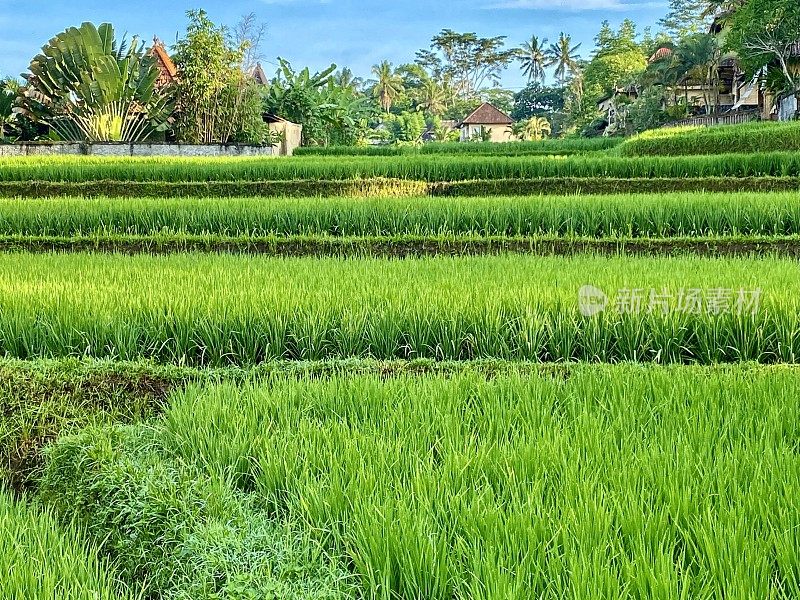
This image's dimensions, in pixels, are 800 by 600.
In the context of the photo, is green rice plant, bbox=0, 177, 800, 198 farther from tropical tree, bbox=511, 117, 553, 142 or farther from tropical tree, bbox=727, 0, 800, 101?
tropical tree, bbox=511, 117, 553, 142

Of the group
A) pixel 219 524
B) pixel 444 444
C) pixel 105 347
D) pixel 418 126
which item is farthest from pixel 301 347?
pixel 418 126

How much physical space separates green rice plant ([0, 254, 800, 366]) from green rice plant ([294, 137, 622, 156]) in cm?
1414

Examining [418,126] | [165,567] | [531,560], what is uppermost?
[418,126]

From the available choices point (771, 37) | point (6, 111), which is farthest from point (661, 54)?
point (6, 111)

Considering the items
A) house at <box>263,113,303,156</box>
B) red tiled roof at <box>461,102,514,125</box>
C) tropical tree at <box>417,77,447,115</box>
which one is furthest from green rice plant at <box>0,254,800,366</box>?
tropical tree at <box>417,77,447,115</box>

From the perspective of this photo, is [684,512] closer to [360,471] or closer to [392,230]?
[360,471]

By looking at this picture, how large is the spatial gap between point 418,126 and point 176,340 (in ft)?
88.0

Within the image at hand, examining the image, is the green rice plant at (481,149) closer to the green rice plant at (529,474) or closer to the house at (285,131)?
the house at (285,131)

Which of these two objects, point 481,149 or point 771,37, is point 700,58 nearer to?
point 771,37

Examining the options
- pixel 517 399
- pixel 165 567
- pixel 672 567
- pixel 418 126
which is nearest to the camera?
pixel 672 567

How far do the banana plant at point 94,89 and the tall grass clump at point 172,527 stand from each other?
1370 centimetres

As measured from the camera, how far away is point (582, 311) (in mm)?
3086

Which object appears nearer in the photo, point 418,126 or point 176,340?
point 176,340

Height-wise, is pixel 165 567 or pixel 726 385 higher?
pixel 726 385
